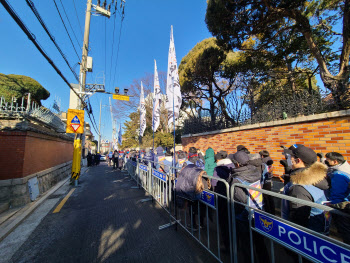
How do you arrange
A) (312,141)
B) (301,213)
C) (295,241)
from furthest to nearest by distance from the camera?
(312,141), (301,213), (295,241)

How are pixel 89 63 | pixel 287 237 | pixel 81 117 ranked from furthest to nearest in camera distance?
pixel 89 63, pixel 81 117, pixel 287 237

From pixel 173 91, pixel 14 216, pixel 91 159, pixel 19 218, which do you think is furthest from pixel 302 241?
Result: pixel 91 159

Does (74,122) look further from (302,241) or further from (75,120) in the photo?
(302,241)

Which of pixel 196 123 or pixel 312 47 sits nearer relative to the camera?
pixel 312 47

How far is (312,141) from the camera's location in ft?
13.3

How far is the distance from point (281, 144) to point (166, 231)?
14.1ft

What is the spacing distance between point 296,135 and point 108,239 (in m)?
5.51

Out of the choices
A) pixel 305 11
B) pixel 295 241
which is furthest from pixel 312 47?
pixel 295 241

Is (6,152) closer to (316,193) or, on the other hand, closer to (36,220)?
(36,220)

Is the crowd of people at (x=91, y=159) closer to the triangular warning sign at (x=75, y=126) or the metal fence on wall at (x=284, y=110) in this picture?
the triangular warning sign at (x=75, y=126)

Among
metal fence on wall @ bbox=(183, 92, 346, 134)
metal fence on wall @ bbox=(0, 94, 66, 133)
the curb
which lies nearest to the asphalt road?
the curb

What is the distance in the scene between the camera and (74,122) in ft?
23.7

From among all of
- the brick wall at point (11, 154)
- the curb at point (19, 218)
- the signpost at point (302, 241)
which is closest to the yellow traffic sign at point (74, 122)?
the brick wall at point (11, 154)

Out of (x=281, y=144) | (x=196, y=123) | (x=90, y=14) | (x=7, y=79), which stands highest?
(x=90, y=14)
